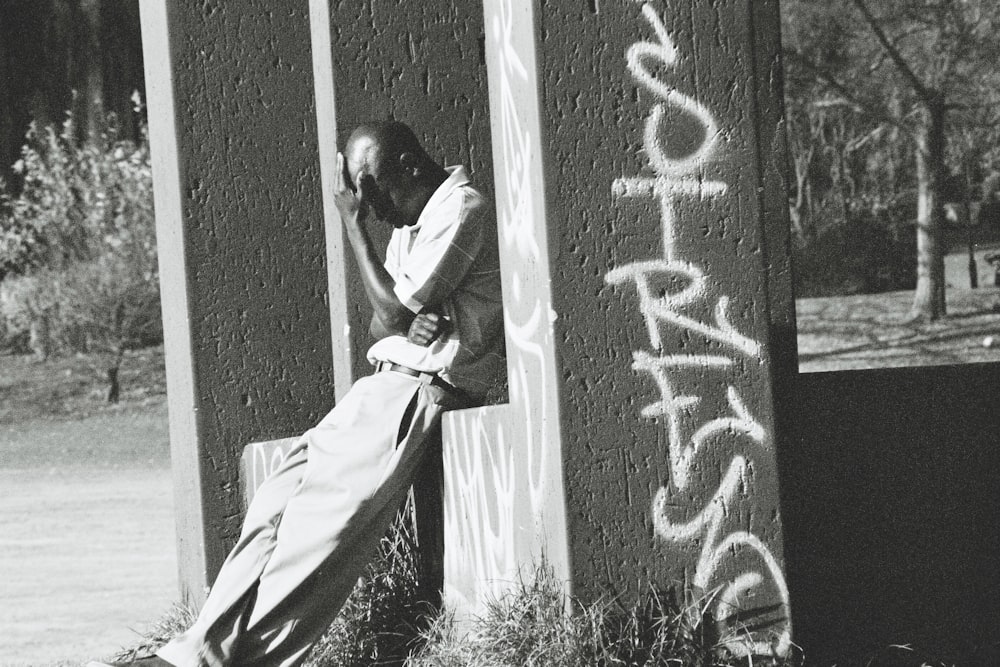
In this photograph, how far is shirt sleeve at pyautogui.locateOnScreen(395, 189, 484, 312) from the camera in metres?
4.34

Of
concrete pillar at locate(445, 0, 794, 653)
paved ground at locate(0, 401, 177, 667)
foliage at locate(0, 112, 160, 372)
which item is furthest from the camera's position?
foliage at locate(0, 112, 160, 372)

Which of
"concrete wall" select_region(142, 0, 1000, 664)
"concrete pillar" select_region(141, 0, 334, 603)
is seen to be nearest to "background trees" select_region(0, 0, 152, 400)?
"concrete pillar" select_region(141, 0, 334, 603)

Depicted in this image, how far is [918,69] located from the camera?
15734 millimetres

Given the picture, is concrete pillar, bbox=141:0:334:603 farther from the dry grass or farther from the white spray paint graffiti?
the dry grass

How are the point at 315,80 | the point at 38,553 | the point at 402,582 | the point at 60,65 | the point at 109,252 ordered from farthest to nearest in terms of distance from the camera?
the point at 60,65 < the point at 109,252 < the point at 38,553 < the point at 315,80 < the point at 402,582

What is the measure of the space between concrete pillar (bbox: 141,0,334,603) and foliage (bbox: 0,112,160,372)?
12335 mm

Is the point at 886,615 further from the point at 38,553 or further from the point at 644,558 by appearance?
the point at 38,553

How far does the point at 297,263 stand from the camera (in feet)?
19.8

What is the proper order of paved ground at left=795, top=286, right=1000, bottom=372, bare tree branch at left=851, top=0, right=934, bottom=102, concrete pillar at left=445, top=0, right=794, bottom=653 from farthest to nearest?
paved ground at left=795, top=286, right=1000, bottom=372 → bare tree branch at left=851, top=0, right=934, bottom=102 → concrete pillar at left=445, top=0, right=794, bottom=653

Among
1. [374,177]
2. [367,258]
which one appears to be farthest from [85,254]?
[367,258]

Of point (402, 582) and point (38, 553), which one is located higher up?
point (402, 582)

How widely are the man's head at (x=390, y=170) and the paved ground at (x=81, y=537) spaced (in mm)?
2092

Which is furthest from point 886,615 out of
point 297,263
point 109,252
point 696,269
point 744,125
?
point 109,252

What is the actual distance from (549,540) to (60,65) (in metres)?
19.7
